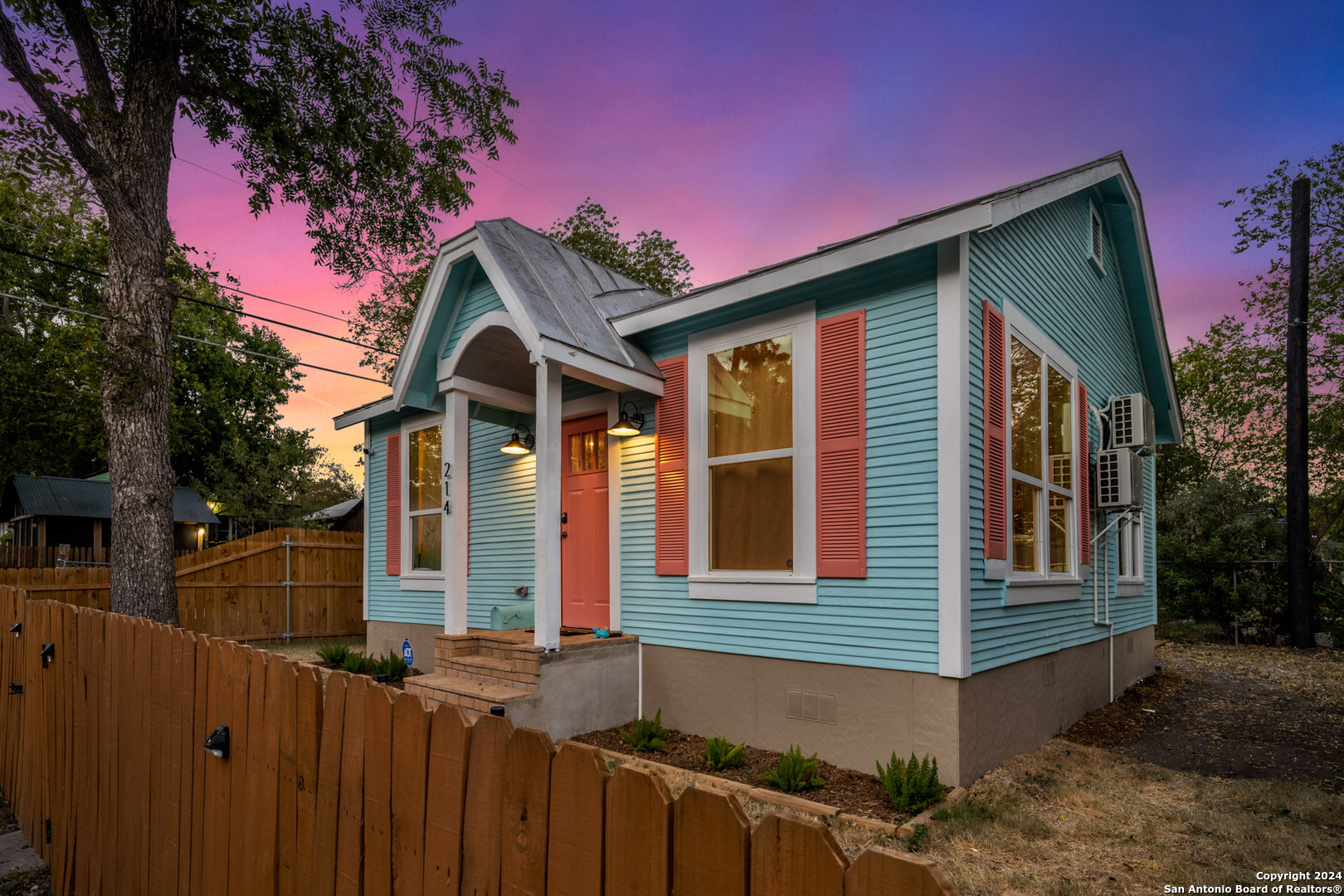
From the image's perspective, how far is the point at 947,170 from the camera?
1405 centimetres

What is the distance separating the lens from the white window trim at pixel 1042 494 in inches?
221

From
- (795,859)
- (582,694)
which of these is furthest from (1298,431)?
(795,859)

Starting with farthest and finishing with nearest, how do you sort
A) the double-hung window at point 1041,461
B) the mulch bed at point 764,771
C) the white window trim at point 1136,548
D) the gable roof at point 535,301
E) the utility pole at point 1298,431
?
the utility pole at point 1298,431 → the white window trim at point 1136,548 → the gable roof at point 535,301 → the double-hung window at point 1041,461 → the mulch bed at point 764,771

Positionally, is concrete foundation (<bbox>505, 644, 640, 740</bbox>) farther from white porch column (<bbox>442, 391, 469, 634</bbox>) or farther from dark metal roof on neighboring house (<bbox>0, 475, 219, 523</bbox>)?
dark metal roof on neighboring house (<bbox>0, 475, 219, 523</bbox>)

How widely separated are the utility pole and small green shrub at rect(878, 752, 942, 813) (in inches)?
475

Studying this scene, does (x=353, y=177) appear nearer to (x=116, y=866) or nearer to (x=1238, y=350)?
(x=116, y=866)

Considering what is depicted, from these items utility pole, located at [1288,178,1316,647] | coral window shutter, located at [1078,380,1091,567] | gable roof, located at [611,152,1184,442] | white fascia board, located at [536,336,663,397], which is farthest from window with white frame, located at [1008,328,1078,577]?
utility pole, located at [1288,178,1316,647]

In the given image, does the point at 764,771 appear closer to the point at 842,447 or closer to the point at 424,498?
the point at 842,447

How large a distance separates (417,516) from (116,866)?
6.25 metres

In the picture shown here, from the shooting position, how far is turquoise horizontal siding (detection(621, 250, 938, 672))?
4.92 metres

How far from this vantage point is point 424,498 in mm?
9203

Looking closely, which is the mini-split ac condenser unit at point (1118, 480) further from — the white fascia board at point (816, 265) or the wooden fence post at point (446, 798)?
the wooden fence post at point (446, 798)

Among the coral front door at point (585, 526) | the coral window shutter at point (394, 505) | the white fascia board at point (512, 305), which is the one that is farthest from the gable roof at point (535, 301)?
the coral window shutter at point (394, 505)

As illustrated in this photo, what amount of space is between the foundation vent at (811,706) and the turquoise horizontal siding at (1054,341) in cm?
106
